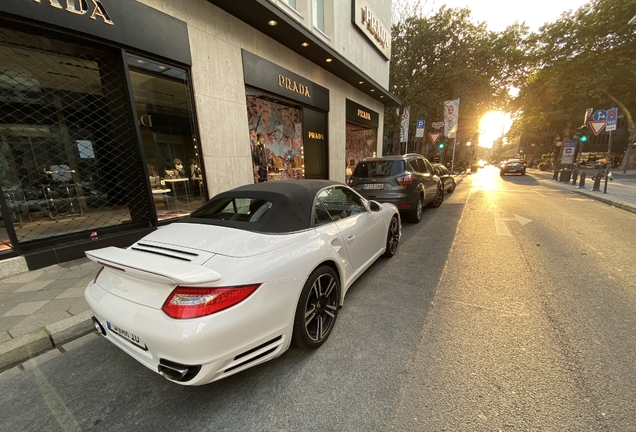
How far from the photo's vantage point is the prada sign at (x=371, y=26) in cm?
1059

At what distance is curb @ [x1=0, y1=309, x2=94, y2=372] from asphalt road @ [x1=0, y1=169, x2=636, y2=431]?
23cm

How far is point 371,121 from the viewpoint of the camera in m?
14.5

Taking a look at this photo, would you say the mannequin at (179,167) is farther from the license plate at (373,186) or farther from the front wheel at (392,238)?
the front wheel at (392,238)

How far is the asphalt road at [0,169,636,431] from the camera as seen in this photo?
→ 1688mm

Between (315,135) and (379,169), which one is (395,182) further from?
(315,135)

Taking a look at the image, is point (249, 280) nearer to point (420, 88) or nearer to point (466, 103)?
point (420, 88)

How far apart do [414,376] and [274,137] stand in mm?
8386

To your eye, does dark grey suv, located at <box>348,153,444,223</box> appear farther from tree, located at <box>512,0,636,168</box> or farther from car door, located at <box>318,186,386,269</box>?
tree, located at <box>512,0,636,168</box>

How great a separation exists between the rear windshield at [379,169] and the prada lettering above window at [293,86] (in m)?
3.50

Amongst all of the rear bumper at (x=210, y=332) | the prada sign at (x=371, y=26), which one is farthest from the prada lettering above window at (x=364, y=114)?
the rear bumper at (x=210, y=332)

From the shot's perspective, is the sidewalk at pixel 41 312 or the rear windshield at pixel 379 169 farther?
the rear windshield at pixel 379 169

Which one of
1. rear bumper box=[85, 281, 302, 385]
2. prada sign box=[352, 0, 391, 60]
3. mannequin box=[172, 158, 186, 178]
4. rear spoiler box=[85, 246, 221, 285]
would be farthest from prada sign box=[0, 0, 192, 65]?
prada sign box=[352, 0, 391, 60]

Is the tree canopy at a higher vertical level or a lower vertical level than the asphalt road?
higher

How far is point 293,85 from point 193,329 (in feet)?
26.7
